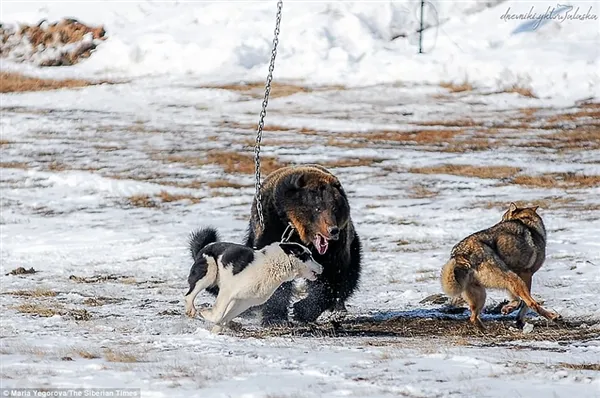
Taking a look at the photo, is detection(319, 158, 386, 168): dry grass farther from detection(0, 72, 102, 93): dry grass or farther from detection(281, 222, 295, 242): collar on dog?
detection(281, 222, 295, 242): collar on dog

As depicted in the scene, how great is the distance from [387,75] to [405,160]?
12.4 m

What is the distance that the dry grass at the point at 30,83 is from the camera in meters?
39.1

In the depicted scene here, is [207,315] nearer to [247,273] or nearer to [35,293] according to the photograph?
[247,273]

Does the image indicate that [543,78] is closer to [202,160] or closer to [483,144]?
[483,144]

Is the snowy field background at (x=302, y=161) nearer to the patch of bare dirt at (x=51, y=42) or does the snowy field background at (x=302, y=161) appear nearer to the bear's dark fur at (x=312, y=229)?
the bear's dark fur at (x=312, y=229)

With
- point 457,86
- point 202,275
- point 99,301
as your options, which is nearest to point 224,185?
point 99,301

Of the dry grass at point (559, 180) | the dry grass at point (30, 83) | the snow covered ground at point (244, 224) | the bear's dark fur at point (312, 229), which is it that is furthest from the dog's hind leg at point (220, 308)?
the dry grass at point (30, 83)

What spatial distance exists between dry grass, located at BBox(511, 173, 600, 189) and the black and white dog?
1498cm

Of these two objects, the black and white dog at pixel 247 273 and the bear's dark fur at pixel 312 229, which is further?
the bear's dark fur at pixel 312 229

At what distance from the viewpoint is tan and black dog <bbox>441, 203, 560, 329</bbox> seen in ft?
30.2

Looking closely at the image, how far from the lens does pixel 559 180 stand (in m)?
23.8

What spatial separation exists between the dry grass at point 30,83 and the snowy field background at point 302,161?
0.98 meters

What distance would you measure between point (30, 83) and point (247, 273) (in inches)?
1301

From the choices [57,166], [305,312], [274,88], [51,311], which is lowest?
[57,166]
